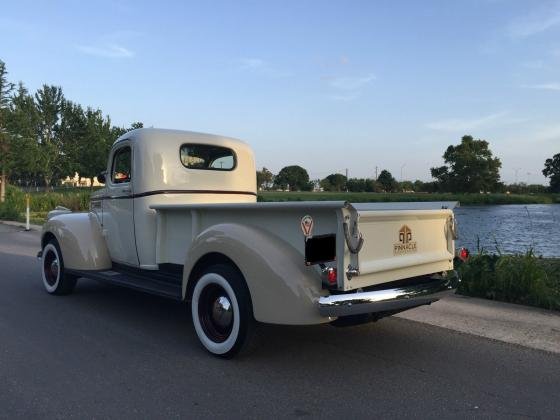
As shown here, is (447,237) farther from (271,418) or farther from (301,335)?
(271,418)

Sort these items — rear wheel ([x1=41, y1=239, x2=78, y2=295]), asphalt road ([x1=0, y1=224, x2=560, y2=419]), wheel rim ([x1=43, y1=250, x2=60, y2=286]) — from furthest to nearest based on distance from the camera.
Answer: wheel rim ([x1=43, y1=250, x2=60, y2=286]), rear wheel ([x1=41, y1=239, x2=78, y2=295]), asphalt road ([x1=0, y1=224, x2=560, y2=419])

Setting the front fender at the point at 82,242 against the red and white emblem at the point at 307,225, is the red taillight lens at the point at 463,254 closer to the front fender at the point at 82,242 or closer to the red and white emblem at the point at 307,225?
the red and white emblem at the point at 307,225

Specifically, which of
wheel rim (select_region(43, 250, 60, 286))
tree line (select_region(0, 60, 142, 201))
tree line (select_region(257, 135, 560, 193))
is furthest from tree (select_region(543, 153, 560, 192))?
wheel rim (select_region(43, 250, 60, 286))

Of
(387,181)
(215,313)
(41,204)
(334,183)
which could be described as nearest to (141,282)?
(215,313)

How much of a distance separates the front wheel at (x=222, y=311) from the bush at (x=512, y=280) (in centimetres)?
380

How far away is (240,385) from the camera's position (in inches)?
149

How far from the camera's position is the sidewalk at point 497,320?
486 centimetres

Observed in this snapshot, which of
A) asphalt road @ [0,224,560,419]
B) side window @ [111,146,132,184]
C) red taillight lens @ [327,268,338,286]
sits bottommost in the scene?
asphalt road @ [0,224,560,419]

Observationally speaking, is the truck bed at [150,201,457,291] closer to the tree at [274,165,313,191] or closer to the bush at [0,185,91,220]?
the bush at [0,185,91,220]

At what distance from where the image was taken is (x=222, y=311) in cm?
436

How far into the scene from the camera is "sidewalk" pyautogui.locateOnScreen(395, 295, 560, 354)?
4863 mm

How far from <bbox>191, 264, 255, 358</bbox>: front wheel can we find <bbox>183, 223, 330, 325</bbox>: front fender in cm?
15

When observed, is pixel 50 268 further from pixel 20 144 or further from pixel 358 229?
pixel 20 144

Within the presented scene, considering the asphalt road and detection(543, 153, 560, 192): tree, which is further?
detection(543, 153, 560, 192): tree
